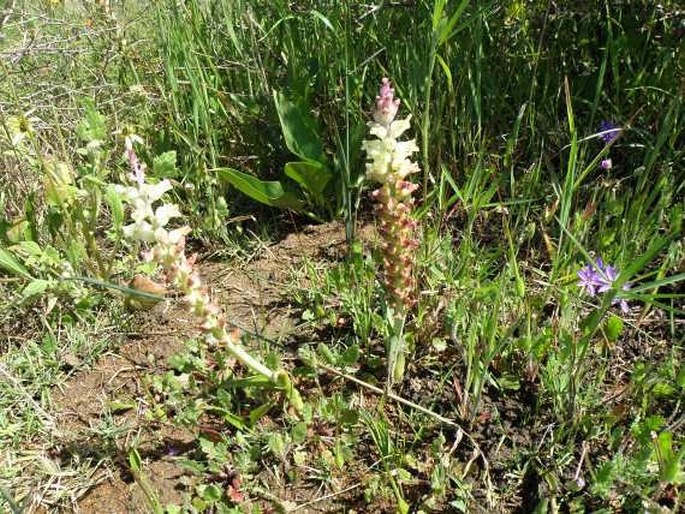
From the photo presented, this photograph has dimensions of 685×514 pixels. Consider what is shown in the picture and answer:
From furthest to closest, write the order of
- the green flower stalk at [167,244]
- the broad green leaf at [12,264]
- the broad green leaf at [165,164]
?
1. the broad green leaf at [165,164]
2. the broad green leaf at [12,264]
3. the green flower stalk at [167,244]

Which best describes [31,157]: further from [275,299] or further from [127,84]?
[275,299]

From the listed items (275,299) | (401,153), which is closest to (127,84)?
(275,299)

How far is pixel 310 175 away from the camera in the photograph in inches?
86.2

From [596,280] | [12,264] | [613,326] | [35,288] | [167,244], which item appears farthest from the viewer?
[12,264]

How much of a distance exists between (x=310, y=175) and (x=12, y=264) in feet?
3.35

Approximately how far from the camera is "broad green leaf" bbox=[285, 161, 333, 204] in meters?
2.15

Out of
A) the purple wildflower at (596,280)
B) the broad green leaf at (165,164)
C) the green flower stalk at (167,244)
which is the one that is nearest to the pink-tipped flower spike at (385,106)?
the green flower stalk at (167,244)

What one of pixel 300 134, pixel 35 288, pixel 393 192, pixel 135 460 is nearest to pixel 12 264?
pixel 35 288

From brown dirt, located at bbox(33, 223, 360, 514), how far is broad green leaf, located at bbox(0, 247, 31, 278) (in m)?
0.40

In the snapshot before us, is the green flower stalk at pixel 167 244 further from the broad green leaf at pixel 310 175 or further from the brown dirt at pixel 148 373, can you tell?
the broad green leaf at pixel 310 175

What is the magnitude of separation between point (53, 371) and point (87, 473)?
0.41 meters

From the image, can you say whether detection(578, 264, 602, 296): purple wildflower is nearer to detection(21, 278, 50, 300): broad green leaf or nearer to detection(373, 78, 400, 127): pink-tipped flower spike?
detection(373, 78, 400, 127): pink-tipped flower spike

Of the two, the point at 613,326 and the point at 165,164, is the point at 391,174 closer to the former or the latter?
the point at 613,326

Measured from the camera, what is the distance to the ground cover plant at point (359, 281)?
60.3 inches
